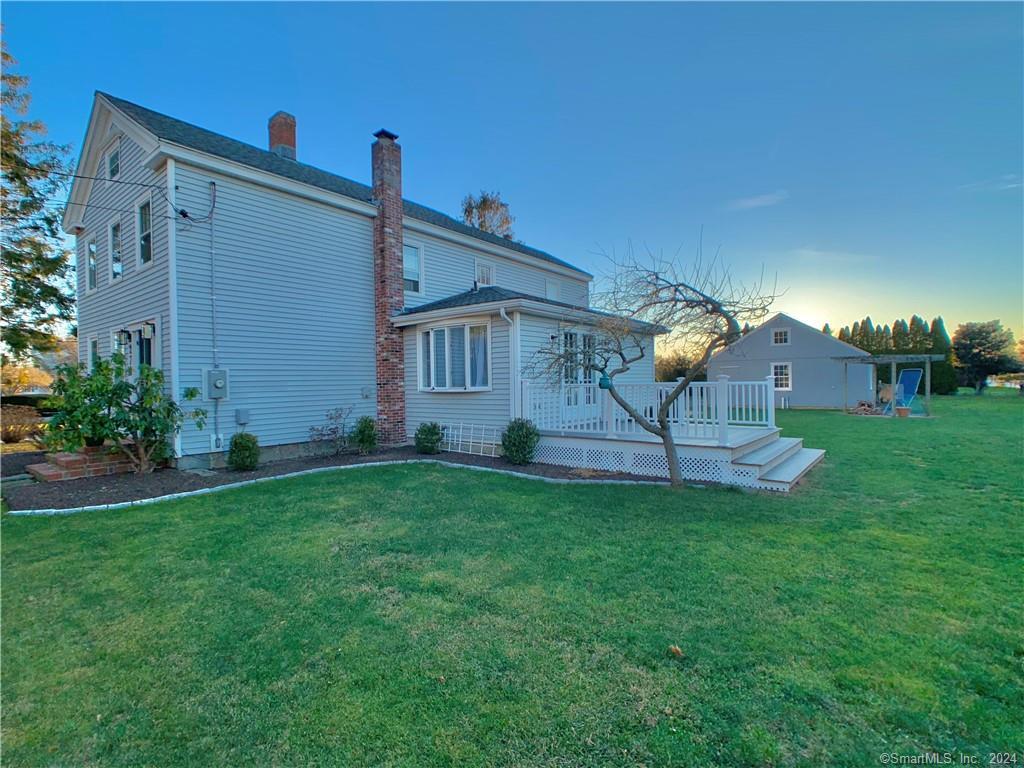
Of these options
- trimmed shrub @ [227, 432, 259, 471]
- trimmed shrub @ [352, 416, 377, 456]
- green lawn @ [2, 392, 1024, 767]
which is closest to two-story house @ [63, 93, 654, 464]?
trimmed shrub @ [227, 432, 259, 471]

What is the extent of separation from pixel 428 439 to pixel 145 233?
23.0 ft

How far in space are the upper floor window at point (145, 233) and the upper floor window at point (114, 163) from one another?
6.06 ft

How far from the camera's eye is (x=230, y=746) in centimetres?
198

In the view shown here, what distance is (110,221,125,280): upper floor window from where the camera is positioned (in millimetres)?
10125

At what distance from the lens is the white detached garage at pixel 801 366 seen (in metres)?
23.2

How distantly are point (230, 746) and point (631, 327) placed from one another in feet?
22.3

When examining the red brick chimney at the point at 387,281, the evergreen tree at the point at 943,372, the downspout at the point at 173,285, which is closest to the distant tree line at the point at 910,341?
the evergreen tree at the point at 943,372

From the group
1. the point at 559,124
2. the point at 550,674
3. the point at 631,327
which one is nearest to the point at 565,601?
the point at 550,674

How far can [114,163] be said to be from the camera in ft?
33.2

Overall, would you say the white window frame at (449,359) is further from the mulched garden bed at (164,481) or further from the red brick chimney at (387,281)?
the mulched garden bed at (164,481)

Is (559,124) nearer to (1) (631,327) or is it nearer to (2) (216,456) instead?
(1) (631,327)

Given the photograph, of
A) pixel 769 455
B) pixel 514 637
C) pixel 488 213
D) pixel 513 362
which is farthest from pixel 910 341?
pixel 514 637

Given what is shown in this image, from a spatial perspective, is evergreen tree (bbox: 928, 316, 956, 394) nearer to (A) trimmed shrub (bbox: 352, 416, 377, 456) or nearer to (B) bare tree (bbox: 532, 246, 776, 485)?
(B) bare tree (bbox: 532, 246, 776, 485)

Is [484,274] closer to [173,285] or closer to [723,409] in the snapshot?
[173,285]
